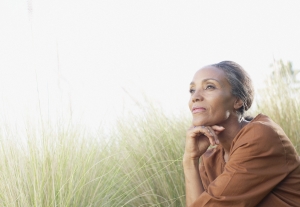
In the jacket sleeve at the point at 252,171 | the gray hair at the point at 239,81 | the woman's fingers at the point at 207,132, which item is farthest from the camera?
the gray hair at the point at 239,81

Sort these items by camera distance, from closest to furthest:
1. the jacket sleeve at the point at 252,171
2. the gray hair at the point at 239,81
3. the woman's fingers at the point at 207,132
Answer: the jacket sleeve at the point at 252,171 < the woman's fingers at the point at 207,132 < the gray hair at the point at 239,81

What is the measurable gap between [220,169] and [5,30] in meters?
1.85

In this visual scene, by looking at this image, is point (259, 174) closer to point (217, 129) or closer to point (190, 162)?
point (217, 129)

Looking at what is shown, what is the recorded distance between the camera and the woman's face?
2.75m

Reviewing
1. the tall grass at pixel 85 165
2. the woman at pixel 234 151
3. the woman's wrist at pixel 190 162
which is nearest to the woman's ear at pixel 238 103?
the woman at pixel 234 151

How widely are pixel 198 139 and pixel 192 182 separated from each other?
25cm

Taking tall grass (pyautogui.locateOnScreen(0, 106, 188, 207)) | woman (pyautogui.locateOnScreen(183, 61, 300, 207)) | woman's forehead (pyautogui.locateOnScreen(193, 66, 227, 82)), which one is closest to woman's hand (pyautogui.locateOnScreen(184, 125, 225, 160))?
woman (pyautogui.locateOnScreen(183, 61, 300, 207))

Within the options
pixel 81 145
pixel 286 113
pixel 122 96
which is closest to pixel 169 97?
pixel 122 96

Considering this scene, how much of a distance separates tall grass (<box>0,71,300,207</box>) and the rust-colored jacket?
2.21ft

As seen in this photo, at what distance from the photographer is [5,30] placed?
361cm

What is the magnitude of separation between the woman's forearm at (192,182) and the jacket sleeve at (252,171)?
27cm

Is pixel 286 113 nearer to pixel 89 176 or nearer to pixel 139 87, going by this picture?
pixel 139 87

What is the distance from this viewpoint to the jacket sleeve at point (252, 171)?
7.90 ft

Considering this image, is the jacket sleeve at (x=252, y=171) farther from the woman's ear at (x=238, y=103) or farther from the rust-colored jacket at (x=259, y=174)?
the woman's ear at (x=238, y=103)
